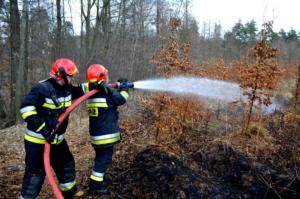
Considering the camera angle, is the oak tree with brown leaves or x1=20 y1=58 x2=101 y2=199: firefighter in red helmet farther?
the oak tree with brown leaves

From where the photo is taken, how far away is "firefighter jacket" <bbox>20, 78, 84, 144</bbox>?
3549 mm

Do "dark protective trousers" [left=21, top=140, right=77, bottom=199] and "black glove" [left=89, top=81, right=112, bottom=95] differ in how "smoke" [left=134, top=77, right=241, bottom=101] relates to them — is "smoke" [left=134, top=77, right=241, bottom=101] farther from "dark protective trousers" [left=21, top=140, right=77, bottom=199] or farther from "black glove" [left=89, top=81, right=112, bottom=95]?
"dark protective trousers" [left=21, top=140, right=77, bottom=199]

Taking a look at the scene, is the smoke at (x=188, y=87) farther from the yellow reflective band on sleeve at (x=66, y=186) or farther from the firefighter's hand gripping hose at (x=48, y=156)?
the yellow reflective band on sleeve at (x=66, y=186)

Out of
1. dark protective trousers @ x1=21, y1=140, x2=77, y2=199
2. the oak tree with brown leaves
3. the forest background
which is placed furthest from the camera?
the forest background

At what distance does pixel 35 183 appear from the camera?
3734mm

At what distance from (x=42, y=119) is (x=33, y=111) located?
0.17 m

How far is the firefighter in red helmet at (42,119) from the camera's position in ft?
11.7

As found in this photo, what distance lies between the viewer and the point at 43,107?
12.3 feet

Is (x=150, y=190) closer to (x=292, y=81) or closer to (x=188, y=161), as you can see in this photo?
(x=188, y=161)

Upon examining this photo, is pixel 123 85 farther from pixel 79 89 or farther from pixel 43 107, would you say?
pixel 43 107

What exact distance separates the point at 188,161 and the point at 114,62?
12.4m

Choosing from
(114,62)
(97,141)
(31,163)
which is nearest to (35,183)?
(31,163)

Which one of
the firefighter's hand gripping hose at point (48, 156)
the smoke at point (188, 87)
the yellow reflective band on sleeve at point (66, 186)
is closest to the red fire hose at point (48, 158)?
the firefighter's hand gripping hose at point (48, 156)

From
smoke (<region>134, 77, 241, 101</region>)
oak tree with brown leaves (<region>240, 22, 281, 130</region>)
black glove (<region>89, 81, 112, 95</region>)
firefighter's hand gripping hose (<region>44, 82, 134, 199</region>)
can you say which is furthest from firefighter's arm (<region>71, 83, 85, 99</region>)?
oak tree with brown leaves (<region>240, 22, 281, 130</region>)
